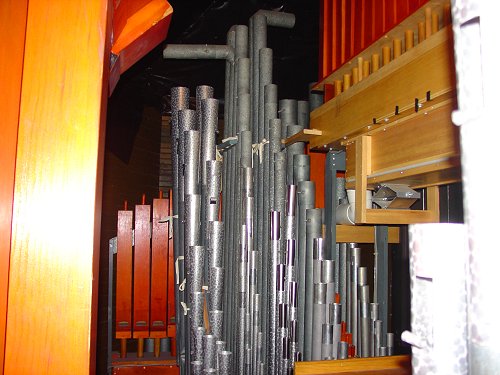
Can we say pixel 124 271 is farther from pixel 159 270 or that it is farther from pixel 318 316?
pixel 318 316

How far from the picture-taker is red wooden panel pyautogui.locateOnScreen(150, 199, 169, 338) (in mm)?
3293

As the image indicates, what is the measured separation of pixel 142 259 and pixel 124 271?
6.2 inches

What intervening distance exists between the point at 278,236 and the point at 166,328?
4.27 feet

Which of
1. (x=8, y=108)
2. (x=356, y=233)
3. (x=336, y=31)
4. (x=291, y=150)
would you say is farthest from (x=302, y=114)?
(x=8, y=108)

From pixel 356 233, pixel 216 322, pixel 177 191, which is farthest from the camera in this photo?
pixel 177 191

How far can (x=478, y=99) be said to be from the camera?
40 cm

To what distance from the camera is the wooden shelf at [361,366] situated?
1.75 metres

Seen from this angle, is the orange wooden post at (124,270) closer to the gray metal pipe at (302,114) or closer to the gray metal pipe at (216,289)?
the gray metal pipe at (216,289)

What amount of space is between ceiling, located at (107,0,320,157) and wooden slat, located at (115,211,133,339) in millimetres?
748

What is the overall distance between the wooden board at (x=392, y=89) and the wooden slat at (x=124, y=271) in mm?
1615

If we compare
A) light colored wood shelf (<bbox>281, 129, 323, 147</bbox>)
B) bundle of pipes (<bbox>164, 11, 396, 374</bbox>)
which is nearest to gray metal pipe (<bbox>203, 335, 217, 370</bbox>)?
bundle of pipes (<bbox>164, 11, 396, 374</bbox>)

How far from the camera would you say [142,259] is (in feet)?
10.9

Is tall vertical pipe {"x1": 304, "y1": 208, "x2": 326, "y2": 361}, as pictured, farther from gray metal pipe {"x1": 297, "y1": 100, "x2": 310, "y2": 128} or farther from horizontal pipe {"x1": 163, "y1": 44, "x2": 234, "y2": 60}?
horizontal pipe {"x1": 163, "y1": 44, "x2": 234, "y2": 60}

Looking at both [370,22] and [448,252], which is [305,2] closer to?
[370,22]
